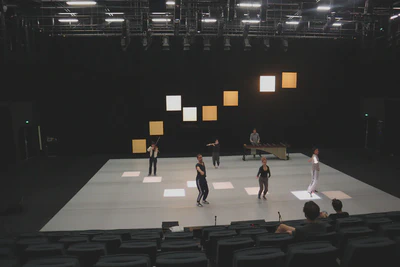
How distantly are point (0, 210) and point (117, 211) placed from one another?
3.66m

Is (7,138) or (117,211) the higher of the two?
(7,138)

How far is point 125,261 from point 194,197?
7920 millimetres

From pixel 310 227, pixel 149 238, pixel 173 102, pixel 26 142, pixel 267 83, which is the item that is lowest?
pixel 26 142

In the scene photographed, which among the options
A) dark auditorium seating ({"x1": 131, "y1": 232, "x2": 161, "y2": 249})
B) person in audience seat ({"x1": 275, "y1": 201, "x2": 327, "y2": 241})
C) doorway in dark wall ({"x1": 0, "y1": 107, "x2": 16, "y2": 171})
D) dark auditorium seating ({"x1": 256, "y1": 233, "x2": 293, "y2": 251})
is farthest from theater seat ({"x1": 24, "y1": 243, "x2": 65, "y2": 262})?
doorway in dark wall ({"x1": 0, "y1": 107, "x2": 16, "y2": 171})

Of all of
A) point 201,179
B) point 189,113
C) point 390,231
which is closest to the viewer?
point 390,231

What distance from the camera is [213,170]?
48.1 ft

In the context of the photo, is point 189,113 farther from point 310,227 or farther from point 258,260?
point 258,260

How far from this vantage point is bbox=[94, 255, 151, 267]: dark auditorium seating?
291 centimetres

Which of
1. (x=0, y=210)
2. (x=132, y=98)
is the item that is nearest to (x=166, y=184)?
(x=0, y=210)

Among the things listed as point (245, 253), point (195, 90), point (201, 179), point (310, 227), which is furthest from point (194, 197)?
point (195, 90)

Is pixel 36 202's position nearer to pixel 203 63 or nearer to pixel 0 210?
pixel 0 210

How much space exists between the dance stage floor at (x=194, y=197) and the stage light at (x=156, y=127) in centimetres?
341

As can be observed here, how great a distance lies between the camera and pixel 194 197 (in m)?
11.0

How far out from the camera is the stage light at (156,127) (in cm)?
1831
